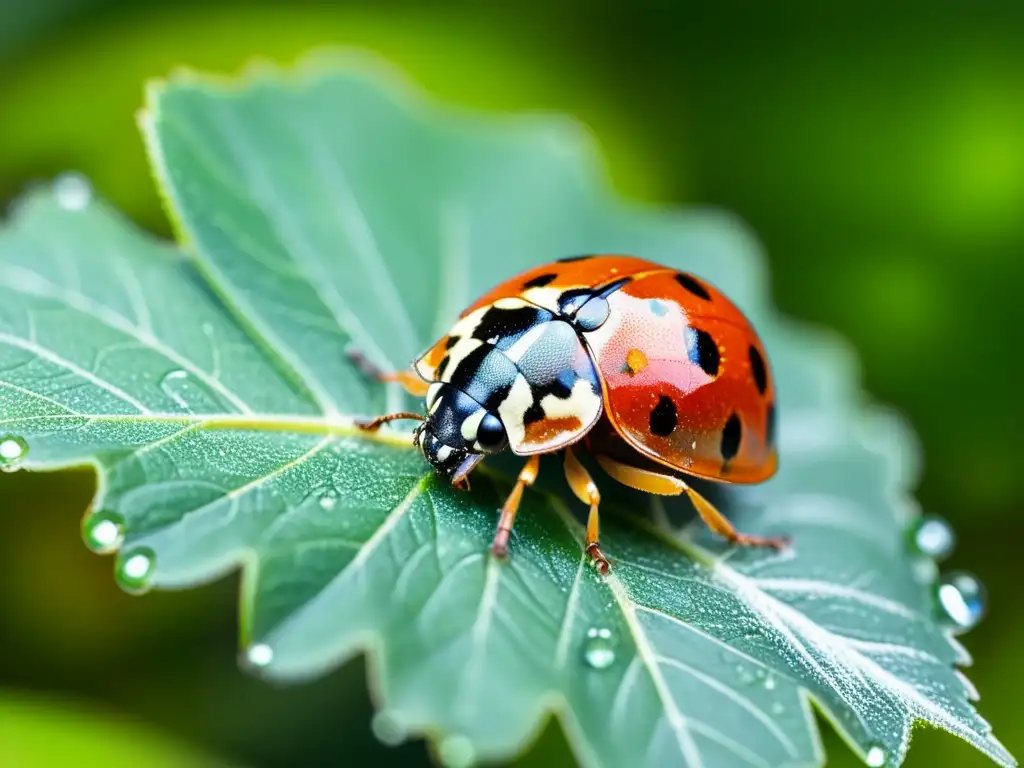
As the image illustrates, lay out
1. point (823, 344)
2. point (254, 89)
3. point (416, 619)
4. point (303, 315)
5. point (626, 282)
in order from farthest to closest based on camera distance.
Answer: point (823, 344), point (254, 89), point (303, 315), point (626, 282), point (416, 619)

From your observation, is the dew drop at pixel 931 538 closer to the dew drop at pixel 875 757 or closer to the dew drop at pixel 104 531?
the dew drop at pixel 875 757

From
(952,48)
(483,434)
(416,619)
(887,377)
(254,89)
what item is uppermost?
(952,48)

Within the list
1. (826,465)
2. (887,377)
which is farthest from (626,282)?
(887,377)

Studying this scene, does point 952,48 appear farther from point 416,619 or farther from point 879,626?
point 416,619

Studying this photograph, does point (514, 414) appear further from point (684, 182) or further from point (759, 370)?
point (684, 182)

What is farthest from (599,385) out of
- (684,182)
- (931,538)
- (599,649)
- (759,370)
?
(684,182)

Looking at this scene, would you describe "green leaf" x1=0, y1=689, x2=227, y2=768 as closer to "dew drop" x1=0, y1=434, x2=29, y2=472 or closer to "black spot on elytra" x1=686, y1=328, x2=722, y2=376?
"dew drop" x1=0, y1=434, x2=29, y2=472
